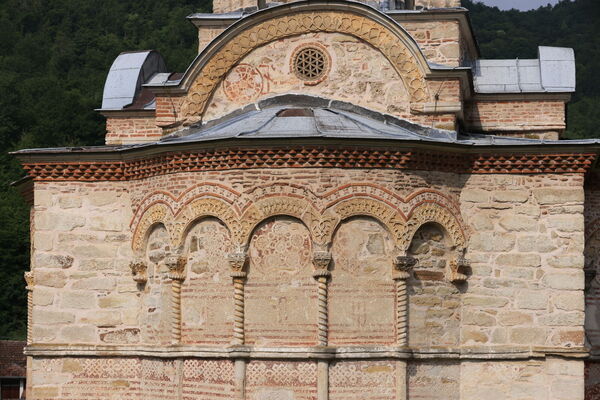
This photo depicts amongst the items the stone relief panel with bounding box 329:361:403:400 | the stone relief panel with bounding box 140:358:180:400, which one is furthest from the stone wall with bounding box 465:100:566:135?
the stone relief panel with bounding box 140:358:180:400

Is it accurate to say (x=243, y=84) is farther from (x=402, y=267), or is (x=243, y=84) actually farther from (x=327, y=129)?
(x=402, y=267)

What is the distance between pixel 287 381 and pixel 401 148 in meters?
3.09

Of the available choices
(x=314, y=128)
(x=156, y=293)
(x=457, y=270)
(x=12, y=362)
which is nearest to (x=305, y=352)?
(x=457, y=270)

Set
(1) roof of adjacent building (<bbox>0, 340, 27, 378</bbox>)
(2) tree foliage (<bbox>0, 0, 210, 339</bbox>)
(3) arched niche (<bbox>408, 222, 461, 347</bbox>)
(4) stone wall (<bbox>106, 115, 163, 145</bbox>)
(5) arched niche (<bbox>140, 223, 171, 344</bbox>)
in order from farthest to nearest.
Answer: (2) tree foliage (<bbox>0, 0, 210, 339</bbox>) < (1) roof of adjacent building (<bbox>0, 340, 27, 378</bbox>) < (4) stone wall (<bbox>106, 115, 163, 145</bbox>) < (5) arched niche (<bbox>140, 223, 171, 344</bbox>) < (3) arched niche (<bbox>408, 222, 461, 347</bbox>)

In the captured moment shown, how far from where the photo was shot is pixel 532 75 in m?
17.9

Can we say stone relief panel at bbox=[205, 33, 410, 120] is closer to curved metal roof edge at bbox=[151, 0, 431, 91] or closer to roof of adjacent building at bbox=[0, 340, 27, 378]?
curved metal roof edge at bbox=[151, 0, 431, 91]

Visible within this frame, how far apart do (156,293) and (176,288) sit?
53cm

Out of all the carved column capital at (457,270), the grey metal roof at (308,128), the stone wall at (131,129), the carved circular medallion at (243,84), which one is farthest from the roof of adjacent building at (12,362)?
the carved column capital at (457,270)

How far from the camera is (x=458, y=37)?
57.8 feet

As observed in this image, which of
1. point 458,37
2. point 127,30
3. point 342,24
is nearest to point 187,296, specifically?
point 342,24

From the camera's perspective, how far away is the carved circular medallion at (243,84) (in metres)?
16.5

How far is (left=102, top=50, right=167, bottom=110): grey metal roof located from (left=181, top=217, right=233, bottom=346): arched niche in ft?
12.0

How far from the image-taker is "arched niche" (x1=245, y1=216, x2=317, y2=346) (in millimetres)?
14711

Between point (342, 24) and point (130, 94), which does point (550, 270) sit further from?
→ point (130, 94)
